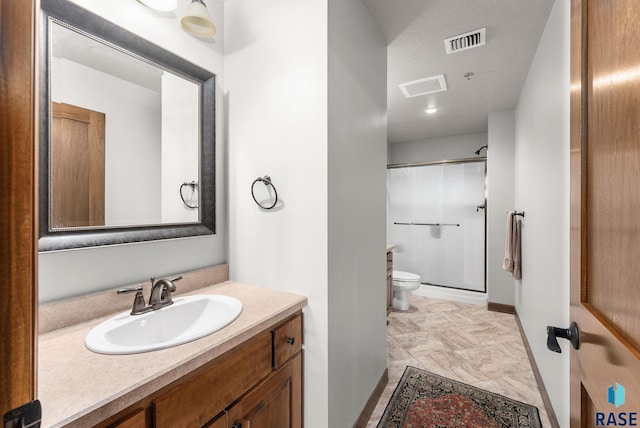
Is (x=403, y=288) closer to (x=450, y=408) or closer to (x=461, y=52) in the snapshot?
(x=450, y=408)

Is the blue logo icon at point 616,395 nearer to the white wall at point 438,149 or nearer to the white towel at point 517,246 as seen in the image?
the white towel at point 517,246

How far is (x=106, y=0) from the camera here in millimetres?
1099

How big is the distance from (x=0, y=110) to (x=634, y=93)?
972mm

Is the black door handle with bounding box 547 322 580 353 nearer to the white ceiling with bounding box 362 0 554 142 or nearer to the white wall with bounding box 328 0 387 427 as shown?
the white wall with bounding box 328 0 387 427

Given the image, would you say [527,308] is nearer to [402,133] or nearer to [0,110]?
[402,133]

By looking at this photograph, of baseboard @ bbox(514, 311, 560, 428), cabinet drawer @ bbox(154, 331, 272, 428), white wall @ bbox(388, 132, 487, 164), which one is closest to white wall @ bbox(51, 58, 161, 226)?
cabinet drawer @ bbox(154, 331, 272, 428)

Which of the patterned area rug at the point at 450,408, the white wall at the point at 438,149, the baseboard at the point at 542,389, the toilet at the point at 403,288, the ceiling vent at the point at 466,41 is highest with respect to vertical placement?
the ceiling vent at the point at 466,41

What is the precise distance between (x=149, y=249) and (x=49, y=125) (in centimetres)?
A: 57

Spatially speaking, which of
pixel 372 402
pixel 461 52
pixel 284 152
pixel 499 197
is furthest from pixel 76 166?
pixel 499 197

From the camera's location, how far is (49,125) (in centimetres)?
97

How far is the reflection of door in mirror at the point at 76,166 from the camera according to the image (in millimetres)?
991

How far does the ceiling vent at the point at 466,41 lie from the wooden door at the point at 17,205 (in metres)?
2.22

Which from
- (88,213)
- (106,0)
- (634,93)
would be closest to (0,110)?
(88,213)

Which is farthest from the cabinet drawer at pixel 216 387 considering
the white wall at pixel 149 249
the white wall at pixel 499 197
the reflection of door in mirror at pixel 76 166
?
the white wall at pixel 499 197
